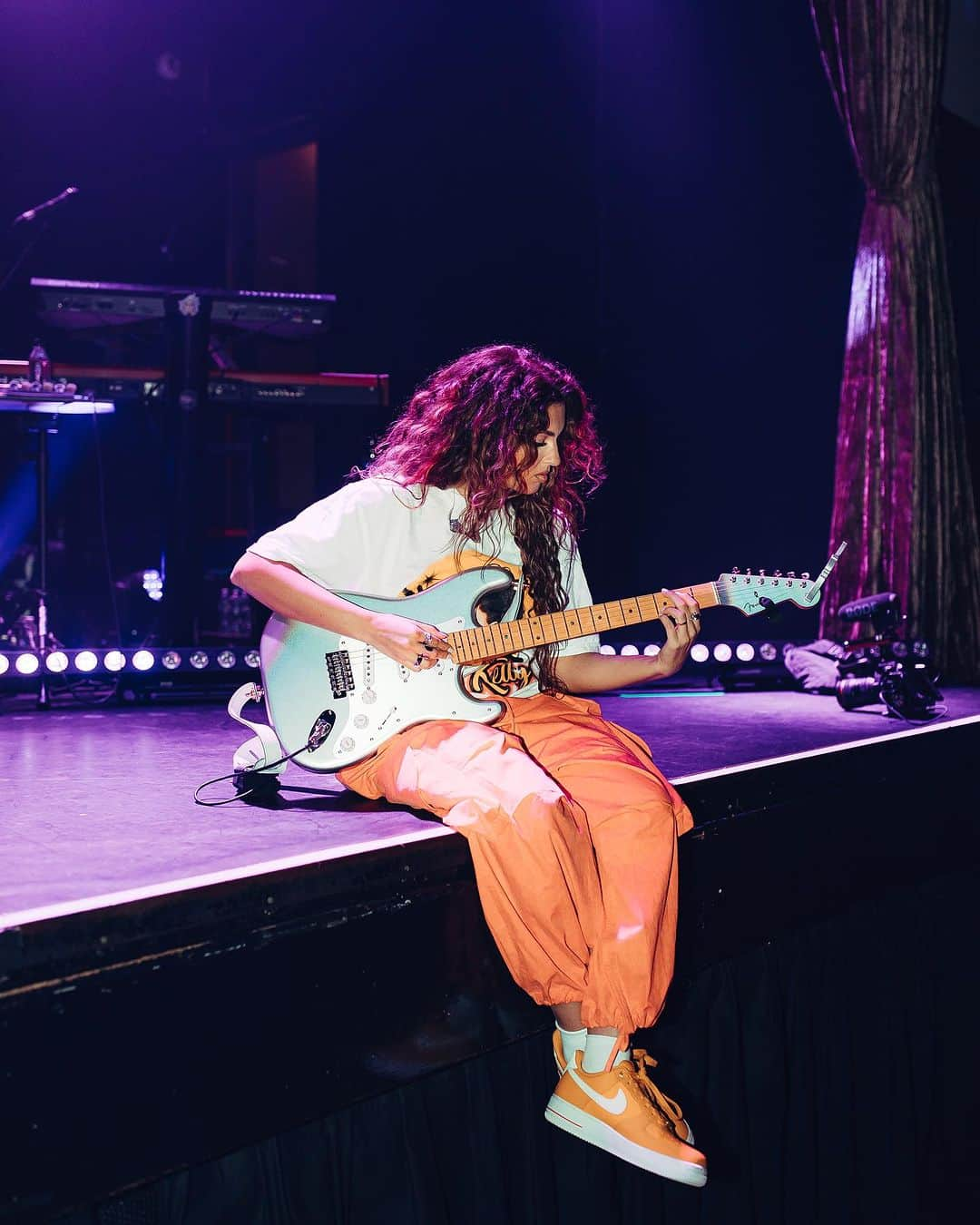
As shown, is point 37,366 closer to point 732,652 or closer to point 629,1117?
point 732,652

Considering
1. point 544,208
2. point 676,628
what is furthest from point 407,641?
point 544,208

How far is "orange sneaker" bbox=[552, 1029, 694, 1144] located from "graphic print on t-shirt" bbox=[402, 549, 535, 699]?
0.61m

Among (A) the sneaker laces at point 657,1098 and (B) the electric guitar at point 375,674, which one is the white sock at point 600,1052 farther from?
(B) the electric guitar at point 375,674

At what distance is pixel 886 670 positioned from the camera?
322 centimetres

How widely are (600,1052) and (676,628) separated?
779mm

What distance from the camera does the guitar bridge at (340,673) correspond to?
1.94 meters

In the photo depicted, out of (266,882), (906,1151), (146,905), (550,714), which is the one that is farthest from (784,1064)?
(146,905)

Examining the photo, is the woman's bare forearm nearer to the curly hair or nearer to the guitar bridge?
the guitar bridge

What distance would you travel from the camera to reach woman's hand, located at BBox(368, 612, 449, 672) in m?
1.89

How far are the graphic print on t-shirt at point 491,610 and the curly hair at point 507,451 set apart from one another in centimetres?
4

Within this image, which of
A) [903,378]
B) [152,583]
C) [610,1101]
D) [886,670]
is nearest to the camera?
[610,1101]

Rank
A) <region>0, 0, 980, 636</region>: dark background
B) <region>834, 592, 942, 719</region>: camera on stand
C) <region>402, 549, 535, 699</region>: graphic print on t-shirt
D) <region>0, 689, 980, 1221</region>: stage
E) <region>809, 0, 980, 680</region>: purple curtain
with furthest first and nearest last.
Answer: <region>0, 0, 980, 636</region>: dark background → <region>809, 0, 980, 680</region>: purple curtain → <region>834, 592, 942, 719</region>: camera on stand → <region>402, 549, 535, 699</region>: graphic print on t-shirt → <region>0, 689, 980, 1221</region>: stage

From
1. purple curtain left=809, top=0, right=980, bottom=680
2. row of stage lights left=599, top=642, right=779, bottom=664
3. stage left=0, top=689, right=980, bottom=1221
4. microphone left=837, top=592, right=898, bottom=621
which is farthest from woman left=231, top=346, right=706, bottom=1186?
purple curtain left=809, top=0, right=980, bottom=680

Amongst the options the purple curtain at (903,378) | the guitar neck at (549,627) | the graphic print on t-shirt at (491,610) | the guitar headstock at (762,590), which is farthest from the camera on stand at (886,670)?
the graphic print on t-shirt at (491,610)
